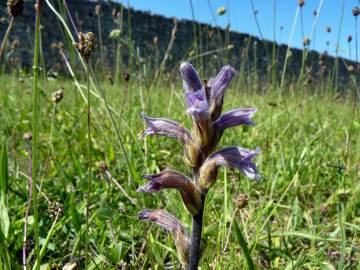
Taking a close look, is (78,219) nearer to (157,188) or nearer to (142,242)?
(142,242)

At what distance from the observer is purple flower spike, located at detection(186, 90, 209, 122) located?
1.01 metres

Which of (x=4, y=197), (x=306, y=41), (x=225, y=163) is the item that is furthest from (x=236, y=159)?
(x=306, y=41)

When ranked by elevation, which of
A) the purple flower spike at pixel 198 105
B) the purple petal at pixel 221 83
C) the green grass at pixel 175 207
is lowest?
the green grass at pixel 175 207

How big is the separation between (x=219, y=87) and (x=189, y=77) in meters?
0.09

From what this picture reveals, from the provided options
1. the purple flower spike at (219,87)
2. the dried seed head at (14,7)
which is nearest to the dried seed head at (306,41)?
the purple flower spike at (219,87)

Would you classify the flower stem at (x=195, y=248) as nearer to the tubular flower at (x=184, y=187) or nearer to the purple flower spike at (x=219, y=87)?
the tubular flower at (x=184, y=187)

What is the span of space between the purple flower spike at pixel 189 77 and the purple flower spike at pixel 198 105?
10 cm

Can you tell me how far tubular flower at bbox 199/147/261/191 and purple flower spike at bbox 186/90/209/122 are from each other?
0.10 metres

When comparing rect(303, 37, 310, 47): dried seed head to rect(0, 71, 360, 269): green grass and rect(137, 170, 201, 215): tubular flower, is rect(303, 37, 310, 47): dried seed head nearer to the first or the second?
rect(0, 71, 360, 269): green grass

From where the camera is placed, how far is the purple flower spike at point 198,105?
3.33 ft

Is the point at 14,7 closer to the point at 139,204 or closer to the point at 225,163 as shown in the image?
the point at 225,163

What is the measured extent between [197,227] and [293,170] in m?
1.69

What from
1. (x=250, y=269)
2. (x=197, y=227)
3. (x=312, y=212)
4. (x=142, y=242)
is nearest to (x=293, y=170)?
(x=312, y=212)

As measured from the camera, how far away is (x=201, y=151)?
3.61 feet
